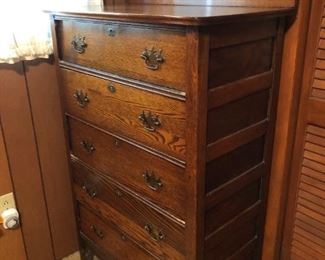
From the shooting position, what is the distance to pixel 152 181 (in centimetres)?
106

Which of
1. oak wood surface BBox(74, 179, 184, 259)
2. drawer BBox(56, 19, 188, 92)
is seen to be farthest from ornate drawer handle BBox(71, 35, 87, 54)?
oak wood surface BBox(74, 179, 184, 259)

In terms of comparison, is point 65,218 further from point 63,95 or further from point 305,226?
point 305,226

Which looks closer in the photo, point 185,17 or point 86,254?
point 185,17

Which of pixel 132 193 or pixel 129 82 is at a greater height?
pixel 129 82

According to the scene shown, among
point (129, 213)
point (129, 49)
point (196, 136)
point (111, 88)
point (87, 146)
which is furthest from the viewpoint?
point (87, 146)

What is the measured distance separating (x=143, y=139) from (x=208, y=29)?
1.26ft

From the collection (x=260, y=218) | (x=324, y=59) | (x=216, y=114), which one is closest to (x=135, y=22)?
(x=216, y=114)

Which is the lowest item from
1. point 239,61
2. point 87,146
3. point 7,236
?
point 7,236

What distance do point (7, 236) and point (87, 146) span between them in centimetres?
57

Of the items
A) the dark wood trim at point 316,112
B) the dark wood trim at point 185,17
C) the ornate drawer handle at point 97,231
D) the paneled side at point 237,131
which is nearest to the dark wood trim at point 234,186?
the paneled side at point 237,131

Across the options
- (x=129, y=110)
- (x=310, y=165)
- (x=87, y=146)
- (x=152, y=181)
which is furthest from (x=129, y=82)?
(x=310, y=165)

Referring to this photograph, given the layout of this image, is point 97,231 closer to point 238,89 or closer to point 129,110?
point 129,110

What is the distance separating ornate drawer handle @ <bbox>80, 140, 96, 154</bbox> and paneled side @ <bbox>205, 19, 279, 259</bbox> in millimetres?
506

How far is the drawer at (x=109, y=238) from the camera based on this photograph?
4.16 feet
